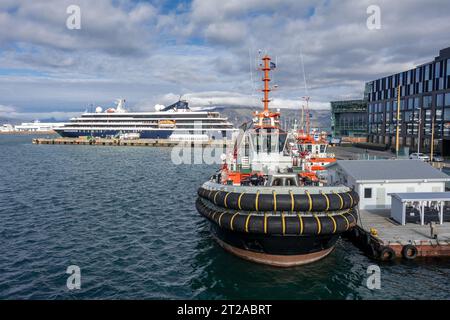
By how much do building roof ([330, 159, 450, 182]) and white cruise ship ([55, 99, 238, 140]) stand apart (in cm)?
9578

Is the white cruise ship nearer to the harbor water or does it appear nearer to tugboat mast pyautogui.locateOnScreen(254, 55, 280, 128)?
the harbor water

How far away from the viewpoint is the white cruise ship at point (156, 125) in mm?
123250

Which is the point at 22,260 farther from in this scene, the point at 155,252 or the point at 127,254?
the point at 155,252

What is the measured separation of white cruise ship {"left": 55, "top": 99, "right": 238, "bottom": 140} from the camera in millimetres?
123250

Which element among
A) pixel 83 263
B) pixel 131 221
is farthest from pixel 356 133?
pixel 83 263

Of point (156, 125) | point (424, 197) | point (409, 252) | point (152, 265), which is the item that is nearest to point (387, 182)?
point (424, 197)

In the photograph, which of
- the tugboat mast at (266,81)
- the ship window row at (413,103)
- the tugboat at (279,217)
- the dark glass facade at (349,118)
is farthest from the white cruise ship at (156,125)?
the tugboat at (279,217)

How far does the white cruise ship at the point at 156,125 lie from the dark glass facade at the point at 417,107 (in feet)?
165

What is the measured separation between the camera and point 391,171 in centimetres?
2395

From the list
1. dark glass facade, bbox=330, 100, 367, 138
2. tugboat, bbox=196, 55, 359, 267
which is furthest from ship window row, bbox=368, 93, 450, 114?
tugboat, bbox=196, 55, 359, 267

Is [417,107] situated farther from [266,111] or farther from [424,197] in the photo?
[266,111]

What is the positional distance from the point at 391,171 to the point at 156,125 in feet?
361

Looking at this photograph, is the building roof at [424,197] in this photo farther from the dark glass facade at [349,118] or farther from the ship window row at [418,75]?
the dark glass facade at [349,118]
